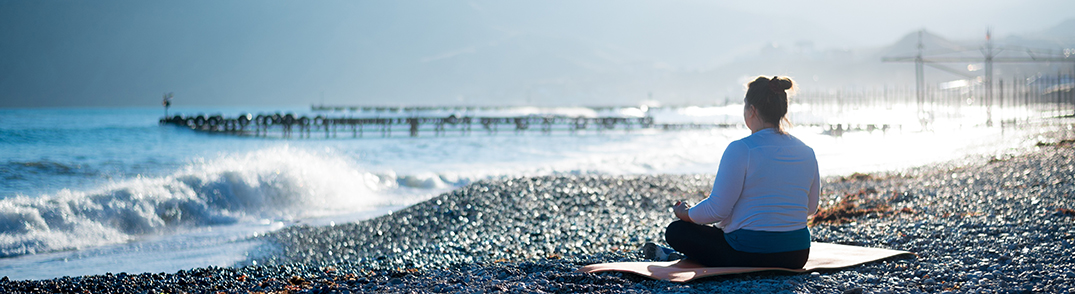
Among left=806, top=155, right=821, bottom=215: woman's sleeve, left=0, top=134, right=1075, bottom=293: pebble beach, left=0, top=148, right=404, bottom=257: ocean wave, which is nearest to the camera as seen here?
left=806, top=155, right=821, bottom=215: woman's sleeve

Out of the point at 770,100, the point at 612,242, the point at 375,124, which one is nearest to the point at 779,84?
the point at 770,100

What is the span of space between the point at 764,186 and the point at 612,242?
309cm

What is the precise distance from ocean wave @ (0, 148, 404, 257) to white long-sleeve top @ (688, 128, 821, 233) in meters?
7.70

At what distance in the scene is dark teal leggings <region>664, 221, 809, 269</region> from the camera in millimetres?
3359

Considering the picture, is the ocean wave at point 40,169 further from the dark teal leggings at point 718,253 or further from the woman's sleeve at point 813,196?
the woman's sleeve at point 813,196

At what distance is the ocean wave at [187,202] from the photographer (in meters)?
7.92

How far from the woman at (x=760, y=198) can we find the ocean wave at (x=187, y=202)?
298 inches

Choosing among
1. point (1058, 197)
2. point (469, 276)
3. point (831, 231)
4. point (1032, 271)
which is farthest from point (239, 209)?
point (1058, 197)

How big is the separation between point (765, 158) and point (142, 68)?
763 ft

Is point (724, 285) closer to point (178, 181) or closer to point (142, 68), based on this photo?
point (178, 181)

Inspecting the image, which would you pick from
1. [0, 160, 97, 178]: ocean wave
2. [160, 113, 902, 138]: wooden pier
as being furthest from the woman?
[160, 113, 902, 138]: wooden pier

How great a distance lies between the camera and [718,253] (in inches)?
134

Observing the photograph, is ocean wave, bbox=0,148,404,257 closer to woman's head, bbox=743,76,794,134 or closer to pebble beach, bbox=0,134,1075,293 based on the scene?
pebble beach, bbox=0,134,1075,293

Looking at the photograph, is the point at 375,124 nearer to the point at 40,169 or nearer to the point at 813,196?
the point at 40,169
